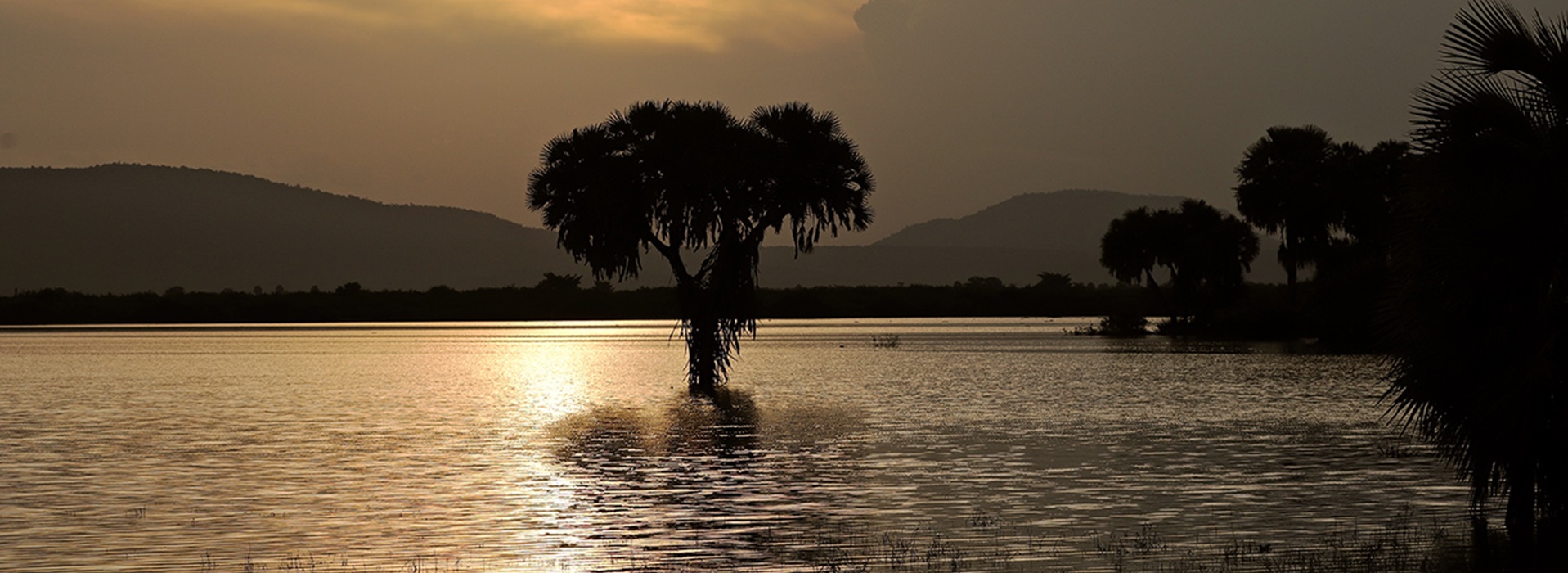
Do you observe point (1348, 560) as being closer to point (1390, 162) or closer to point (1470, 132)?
point (1470, 132)

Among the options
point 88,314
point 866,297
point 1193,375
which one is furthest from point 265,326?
point 1193,375

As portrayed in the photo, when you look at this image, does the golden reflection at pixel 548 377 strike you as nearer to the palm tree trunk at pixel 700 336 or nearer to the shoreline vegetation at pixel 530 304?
the palm tree trunk at pixel 700 336

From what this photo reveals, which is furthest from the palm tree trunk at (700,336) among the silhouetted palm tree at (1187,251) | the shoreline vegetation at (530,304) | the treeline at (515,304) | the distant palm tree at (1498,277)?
the treeline at (515,304)

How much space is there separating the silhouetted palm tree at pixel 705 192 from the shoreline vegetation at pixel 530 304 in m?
107

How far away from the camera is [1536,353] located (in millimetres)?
14344

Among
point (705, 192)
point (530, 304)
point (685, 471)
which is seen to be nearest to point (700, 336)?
point (705, 192)

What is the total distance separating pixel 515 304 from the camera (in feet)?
558

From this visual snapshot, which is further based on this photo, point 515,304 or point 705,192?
point 515,304

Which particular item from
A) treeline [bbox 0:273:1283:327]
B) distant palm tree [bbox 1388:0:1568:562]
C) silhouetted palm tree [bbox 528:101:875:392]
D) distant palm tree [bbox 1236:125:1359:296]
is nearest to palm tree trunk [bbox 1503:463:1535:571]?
distant palm tree [bbox 1388:0:1568:562]

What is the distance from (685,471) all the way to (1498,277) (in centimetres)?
1216

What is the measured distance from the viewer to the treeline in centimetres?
15700

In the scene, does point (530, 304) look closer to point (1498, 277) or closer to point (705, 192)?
point (705, 192)

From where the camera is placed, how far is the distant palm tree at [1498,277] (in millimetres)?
14523

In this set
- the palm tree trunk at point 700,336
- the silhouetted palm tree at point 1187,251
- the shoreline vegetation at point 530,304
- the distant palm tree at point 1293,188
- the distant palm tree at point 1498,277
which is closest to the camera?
the distant palm tree at point 1498,277
